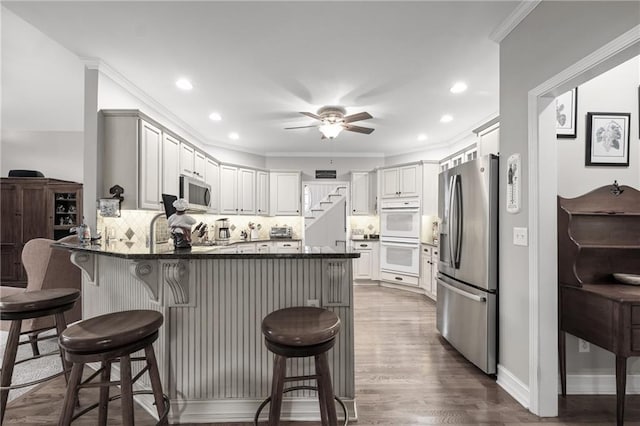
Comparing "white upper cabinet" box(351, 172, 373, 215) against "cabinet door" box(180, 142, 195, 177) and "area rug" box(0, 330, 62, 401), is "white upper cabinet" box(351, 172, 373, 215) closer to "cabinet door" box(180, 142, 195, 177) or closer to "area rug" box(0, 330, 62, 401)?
"cabinet door" box(180, 142, 195, 177)

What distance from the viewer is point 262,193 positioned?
6.03m

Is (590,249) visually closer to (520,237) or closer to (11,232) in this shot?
(520,237)

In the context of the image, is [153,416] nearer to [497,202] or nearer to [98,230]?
[98,230]

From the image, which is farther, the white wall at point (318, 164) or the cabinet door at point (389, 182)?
the white wall at point (318, 164)

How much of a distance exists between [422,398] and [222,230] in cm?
420

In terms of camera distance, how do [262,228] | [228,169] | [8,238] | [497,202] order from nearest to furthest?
[497,202] < [8,238] < [228,169] < [262,228]

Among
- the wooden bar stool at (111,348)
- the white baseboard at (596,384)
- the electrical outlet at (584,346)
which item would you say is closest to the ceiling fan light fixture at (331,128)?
the wooden bar stool at (111,348)

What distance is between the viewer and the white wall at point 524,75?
157cm

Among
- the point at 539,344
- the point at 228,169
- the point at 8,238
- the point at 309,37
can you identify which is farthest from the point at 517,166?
the point at 8,238

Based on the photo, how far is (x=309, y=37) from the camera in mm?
2387

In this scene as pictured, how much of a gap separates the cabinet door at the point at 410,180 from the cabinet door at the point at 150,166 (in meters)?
4.16

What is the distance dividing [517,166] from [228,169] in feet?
15.2

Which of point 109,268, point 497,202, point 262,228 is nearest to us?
point 109,268

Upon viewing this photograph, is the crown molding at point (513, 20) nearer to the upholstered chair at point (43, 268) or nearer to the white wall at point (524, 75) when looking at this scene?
the white wall at point (524, 75)
